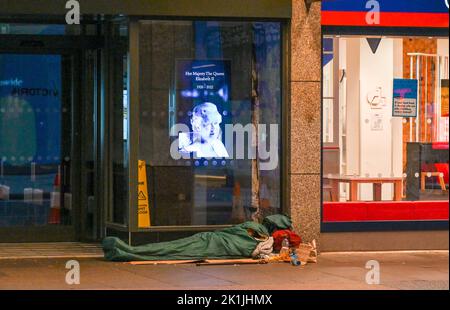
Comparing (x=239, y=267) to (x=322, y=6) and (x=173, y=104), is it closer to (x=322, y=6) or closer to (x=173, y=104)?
(x=173, y=104)

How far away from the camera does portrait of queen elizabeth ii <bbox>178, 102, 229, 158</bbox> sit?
14414mm

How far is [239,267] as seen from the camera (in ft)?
43.4

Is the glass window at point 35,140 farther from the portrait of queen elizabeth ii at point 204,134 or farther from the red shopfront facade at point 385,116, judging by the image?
the red shopfront facade at point 385,116

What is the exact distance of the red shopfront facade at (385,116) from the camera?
575 inches

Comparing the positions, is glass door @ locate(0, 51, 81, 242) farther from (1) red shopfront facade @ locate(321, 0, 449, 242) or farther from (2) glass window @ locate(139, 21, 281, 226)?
(1) red shopfront facade @ locate(321, 0, 449, 242)

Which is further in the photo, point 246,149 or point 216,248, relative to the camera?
point 246,149

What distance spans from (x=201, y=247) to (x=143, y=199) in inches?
43.7

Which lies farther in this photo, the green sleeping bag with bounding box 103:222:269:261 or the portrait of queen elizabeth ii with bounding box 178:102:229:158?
the portrait of queen elizabeth ii with bounding box 178:102:229:158

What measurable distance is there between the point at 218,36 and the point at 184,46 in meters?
0.47

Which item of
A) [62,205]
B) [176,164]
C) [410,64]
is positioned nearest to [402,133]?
[410,64]

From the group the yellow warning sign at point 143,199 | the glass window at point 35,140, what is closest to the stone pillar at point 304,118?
the yellow warning sign at point 143,199

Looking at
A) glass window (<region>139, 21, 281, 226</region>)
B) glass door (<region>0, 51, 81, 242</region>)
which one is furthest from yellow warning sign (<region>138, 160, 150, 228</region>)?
glass door (<region>0, 51, 81, 242</region>)

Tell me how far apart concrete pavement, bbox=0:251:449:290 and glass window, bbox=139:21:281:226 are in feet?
4.33

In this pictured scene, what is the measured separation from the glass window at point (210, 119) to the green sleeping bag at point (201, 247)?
70 centimetres
